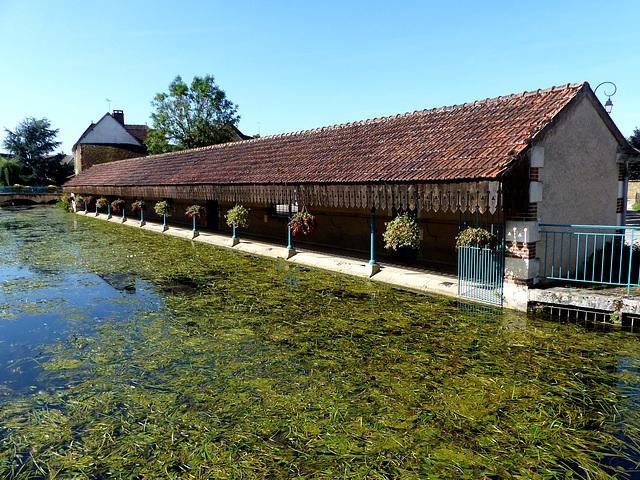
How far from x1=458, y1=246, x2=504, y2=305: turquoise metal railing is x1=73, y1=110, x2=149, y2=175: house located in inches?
1765

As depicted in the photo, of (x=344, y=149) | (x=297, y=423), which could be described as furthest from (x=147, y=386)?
(x=344, y=149)

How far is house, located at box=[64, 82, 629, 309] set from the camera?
790 cm

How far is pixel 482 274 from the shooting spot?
845cm

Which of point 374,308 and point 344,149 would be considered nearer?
point 374,308

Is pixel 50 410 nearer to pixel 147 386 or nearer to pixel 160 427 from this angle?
pixel 147 386

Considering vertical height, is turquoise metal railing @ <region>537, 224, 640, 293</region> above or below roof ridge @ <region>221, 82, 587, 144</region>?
below

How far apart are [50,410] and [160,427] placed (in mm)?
1321

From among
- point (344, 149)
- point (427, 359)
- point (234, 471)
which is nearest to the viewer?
point (234, 471)

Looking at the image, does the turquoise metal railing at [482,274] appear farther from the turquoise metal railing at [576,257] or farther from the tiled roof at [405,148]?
the tiled roof at [405,148]

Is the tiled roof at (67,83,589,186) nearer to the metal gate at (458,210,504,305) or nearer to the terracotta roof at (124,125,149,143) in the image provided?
the metal gate at (458,210,504,305)

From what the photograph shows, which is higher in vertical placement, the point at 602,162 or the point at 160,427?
the point at 602,162

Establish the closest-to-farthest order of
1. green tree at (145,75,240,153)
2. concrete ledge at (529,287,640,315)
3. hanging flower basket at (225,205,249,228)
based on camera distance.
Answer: concrete ledge at (529,287,640,315) < hanging flower basket at (225,205,249,228) < green tree at (145,75,240,153)

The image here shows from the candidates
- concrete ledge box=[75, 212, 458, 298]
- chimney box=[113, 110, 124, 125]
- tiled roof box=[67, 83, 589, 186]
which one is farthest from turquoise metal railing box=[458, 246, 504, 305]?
chimney box=[113, 110, 124, 125]

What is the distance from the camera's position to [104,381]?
498 cm
